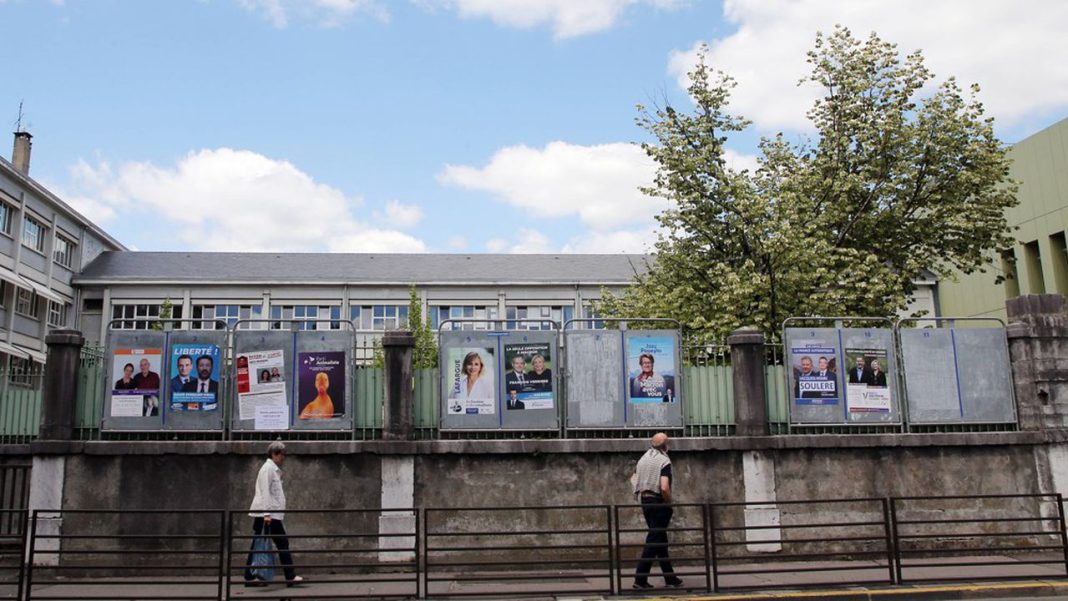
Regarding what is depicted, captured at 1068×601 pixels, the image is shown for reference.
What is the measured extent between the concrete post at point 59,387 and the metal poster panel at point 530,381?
643 centimetres

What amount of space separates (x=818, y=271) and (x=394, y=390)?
1096 centimetres

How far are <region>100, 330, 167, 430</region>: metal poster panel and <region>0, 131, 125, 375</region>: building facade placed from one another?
110 ft

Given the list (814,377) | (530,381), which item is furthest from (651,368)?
(814,377)

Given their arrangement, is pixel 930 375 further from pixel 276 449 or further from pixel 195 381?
pixel 195 381

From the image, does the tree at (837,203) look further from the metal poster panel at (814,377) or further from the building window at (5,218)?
the building window at (5,218)

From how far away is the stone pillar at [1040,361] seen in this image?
13.7 meters

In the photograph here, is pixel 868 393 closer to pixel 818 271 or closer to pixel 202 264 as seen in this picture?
pixel 818 271

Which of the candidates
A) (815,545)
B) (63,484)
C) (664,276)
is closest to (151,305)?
(664,276)

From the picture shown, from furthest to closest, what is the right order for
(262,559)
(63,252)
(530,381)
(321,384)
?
(63,252), (530,381), (321,384), (262,559)

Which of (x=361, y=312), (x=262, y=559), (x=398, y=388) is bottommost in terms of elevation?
(x=262, y=559)

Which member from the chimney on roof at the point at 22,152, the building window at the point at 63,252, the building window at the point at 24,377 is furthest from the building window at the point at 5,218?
the building window at the point at 24,377

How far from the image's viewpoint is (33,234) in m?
50.5

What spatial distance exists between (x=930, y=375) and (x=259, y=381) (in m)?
10.5

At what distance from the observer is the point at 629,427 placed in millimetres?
13312
